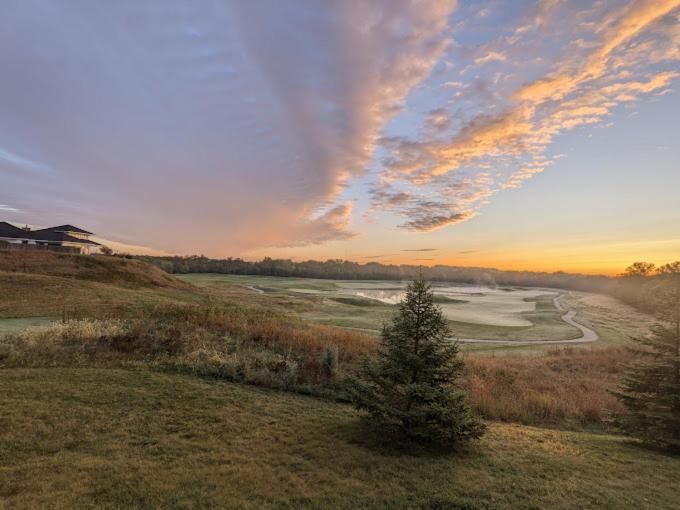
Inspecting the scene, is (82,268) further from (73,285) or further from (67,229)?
(67,229)

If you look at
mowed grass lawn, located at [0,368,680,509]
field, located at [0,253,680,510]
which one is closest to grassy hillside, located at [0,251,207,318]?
field, located at [0,253,680,510]

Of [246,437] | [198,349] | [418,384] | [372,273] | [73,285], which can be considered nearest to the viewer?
[246,437]

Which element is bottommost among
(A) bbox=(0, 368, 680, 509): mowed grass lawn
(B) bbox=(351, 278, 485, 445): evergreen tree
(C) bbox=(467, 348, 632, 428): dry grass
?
(C) bbox=(467, 348, 632, 428): dry grass

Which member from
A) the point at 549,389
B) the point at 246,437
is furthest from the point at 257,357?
the point at 549,389

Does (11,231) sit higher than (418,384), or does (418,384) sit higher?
(11,231)

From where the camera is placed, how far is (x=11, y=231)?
2023 inches

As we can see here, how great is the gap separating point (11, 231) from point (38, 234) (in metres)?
3.07

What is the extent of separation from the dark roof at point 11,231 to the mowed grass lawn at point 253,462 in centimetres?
5630

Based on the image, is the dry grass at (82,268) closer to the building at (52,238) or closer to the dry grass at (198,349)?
the building at (52,238)

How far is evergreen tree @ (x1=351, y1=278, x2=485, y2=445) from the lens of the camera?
26.8 ft

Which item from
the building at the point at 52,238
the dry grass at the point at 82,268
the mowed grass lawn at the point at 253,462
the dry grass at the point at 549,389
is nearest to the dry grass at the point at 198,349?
the mowed grass lawn at the point at 253,462

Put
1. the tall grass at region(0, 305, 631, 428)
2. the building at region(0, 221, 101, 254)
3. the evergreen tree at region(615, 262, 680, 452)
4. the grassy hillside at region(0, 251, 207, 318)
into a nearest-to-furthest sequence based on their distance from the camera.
A: the evergreen tree at region(615, 262, 680, 452) < the tall grass at region(0, 305, 631, 428) < the grassy hillside at region(0, 251, 207, 318) < the building at region(0, 221, 101, 254)

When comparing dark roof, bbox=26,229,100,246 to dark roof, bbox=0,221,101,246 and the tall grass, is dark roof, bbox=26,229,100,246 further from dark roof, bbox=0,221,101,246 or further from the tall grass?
the tall grass

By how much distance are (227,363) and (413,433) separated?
26.4 feet
